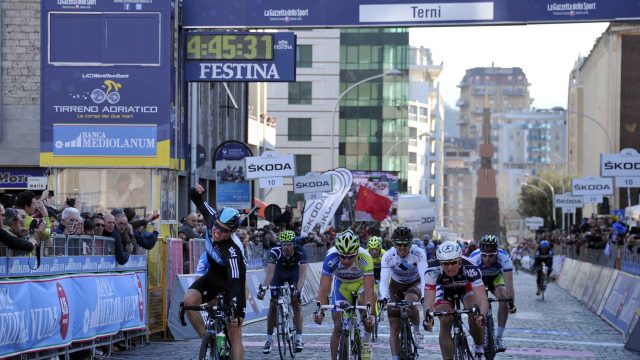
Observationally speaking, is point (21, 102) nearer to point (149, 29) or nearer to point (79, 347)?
point (149, 29)

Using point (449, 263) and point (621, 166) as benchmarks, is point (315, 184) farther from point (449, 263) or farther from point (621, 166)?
point (449, 263)

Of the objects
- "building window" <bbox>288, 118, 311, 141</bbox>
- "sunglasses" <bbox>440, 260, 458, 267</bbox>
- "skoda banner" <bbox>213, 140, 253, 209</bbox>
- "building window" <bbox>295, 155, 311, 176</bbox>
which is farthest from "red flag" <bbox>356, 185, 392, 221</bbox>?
"building window" <bbox>288, 118, 311, 141</bbox>

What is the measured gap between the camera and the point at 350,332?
46.9ft

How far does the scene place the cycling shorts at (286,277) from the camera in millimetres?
20172

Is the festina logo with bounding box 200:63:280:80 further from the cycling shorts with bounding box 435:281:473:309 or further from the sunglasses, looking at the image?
the sunglasses

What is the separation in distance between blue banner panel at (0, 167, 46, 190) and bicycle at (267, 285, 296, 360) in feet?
67.6

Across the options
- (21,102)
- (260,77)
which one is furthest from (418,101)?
(260,77)

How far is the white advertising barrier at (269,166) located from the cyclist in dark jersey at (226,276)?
16528 millimetres

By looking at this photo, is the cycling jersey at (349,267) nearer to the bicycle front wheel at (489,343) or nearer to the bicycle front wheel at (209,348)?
the bicycle front wheel at (489,343)

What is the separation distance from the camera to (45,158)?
92.7 feet

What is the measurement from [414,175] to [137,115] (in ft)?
407

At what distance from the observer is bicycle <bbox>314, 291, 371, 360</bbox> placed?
1395cm

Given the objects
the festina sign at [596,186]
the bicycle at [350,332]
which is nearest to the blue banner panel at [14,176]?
the festina sign at [596,186]

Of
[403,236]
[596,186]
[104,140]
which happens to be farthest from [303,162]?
[403,236]
